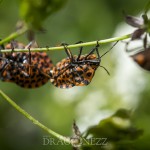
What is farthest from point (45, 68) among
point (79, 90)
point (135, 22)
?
point (79, 90)

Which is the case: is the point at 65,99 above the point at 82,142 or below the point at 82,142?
above

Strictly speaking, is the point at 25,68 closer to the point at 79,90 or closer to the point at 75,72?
the point at 75,72

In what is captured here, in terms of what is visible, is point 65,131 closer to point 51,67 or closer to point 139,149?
point 51,67

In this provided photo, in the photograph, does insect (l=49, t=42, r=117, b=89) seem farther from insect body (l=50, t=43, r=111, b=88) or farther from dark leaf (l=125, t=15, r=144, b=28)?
dark leaf (l=125, t=15, r=144, b=28)

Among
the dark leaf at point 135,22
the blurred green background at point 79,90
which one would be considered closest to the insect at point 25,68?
the blurred green background at point 79,90

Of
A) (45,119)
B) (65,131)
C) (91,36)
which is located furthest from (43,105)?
(91,36)

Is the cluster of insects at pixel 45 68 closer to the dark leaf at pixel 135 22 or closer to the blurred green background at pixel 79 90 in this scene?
the blurred green background at pixel 79 90

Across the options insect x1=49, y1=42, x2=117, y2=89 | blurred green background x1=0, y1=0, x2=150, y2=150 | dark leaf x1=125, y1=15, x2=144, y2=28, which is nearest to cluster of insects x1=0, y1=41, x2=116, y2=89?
insect x1=49, y1=42, x2=117, y2=89

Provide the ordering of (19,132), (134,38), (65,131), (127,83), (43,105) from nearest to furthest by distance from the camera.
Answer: (134,38), (127,83), (65,131), (43,105), (19,132)
